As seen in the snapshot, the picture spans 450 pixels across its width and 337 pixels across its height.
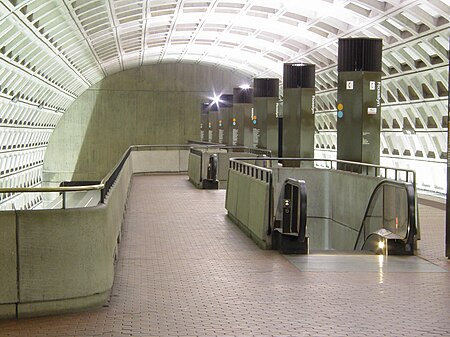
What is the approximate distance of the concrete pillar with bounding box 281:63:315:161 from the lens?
22.8 m

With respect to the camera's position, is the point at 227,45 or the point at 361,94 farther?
the point at 227,45

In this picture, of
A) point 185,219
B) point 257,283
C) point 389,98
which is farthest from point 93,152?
point 257,283

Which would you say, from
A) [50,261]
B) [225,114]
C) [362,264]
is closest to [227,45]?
[225,114]

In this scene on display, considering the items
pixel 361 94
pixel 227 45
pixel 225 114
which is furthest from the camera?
pixel 225 114

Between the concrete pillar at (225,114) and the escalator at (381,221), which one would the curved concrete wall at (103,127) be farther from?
the escalator at (381,221)

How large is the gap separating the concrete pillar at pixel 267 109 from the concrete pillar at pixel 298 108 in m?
6.54

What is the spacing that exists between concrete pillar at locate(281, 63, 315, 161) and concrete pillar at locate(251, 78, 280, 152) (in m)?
6.54

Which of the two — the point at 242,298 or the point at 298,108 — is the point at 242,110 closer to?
the point at 298,108

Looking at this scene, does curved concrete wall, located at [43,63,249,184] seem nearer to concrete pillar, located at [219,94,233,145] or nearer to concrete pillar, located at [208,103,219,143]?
concrete pillar, located at [208,103,219,143]

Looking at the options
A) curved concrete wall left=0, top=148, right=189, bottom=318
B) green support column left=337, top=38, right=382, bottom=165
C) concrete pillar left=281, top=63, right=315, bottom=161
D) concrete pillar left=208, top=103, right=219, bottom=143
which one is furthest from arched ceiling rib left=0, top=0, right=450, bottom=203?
curved concrete wall left=0, top=148, right=189, bottom=318

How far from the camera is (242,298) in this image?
916cm

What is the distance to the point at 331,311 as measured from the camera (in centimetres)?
848

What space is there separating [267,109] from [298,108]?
7.18m

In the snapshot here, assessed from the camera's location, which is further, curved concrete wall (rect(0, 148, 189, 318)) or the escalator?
the escalator
